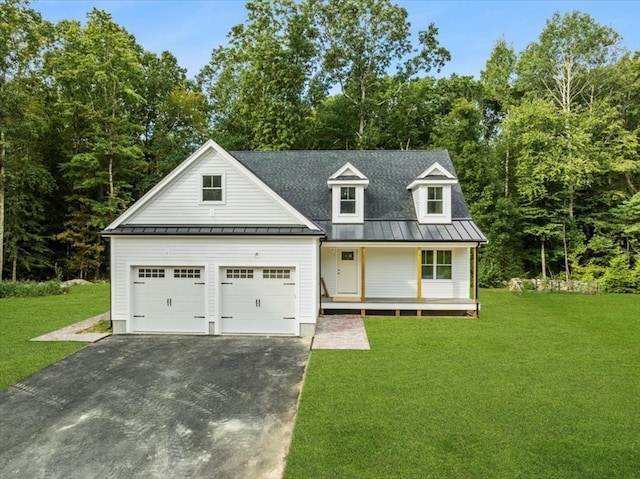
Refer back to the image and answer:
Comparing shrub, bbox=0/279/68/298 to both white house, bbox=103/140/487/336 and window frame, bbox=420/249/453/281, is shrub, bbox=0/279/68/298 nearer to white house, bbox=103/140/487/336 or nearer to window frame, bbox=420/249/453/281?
white house, bbox=103/140/487/336

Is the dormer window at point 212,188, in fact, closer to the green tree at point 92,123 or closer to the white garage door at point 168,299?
the white garage door at point 168,299

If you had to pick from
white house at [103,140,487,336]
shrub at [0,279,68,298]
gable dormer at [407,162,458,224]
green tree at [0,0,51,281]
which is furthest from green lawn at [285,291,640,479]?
green tree at [0,0,51,281]

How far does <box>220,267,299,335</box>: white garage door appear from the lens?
11.9 metres

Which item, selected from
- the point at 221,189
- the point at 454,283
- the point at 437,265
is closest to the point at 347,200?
the point at 437,265

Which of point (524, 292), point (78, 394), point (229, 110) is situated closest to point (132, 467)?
point (78, 394)

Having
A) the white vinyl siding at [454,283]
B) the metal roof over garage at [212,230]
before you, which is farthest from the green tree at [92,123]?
the white vinyl siding at [454,283]

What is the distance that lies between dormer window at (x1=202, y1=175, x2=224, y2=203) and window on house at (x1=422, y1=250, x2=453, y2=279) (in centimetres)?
816

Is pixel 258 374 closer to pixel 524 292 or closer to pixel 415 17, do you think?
pixel 524 292

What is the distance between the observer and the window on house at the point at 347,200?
51.8 feet

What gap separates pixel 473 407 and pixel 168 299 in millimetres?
8895

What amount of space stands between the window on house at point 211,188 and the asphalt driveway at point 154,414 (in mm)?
4566

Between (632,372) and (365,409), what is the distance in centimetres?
611

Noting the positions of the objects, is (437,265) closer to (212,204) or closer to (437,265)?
(437,265)

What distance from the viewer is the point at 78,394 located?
7.48 m
